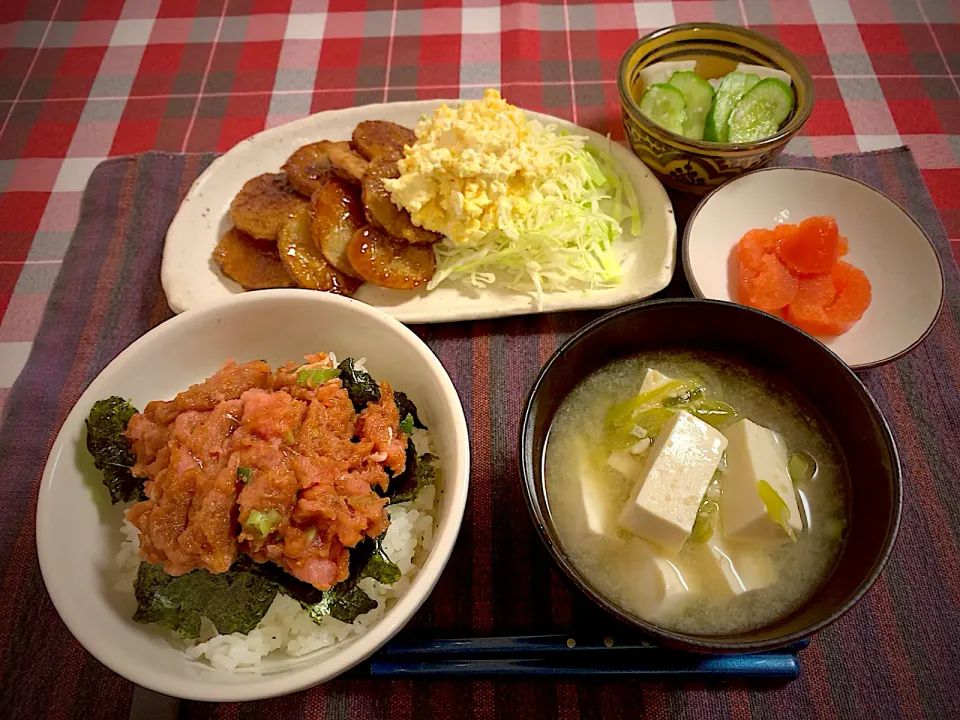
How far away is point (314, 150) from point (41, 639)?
6.22 feet

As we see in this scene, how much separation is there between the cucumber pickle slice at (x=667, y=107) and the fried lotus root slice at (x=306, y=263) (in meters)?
1.36

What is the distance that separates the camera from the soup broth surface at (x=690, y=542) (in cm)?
143

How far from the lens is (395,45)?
3266 millimetres

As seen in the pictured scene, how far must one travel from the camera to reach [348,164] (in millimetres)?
2332

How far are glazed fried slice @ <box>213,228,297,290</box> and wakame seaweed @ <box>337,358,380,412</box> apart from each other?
81 centimetres

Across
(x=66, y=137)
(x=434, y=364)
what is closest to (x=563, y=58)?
(x=434, y=364)

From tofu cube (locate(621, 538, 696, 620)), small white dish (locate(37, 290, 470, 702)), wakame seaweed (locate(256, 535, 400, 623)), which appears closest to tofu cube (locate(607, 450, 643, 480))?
tofu cube (locate(621, 538, 696, 620))

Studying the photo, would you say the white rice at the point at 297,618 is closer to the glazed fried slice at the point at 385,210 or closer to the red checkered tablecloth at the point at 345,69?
the glazed fried slice at the point at 385,210

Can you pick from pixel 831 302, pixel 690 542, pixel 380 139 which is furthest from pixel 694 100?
pixel 690 542

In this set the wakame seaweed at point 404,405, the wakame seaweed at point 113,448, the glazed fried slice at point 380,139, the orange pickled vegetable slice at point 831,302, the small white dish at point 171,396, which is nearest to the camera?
the small white dish at point 171,396

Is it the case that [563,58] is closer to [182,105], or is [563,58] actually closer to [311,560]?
[182,105]

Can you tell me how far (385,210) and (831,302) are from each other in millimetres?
1583

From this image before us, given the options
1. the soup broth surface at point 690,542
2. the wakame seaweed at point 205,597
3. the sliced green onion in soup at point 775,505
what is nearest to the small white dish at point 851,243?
the soup broth surface at point 690,542

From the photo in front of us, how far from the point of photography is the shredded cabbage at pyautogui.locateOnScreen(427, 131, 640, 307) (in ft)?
7.69
